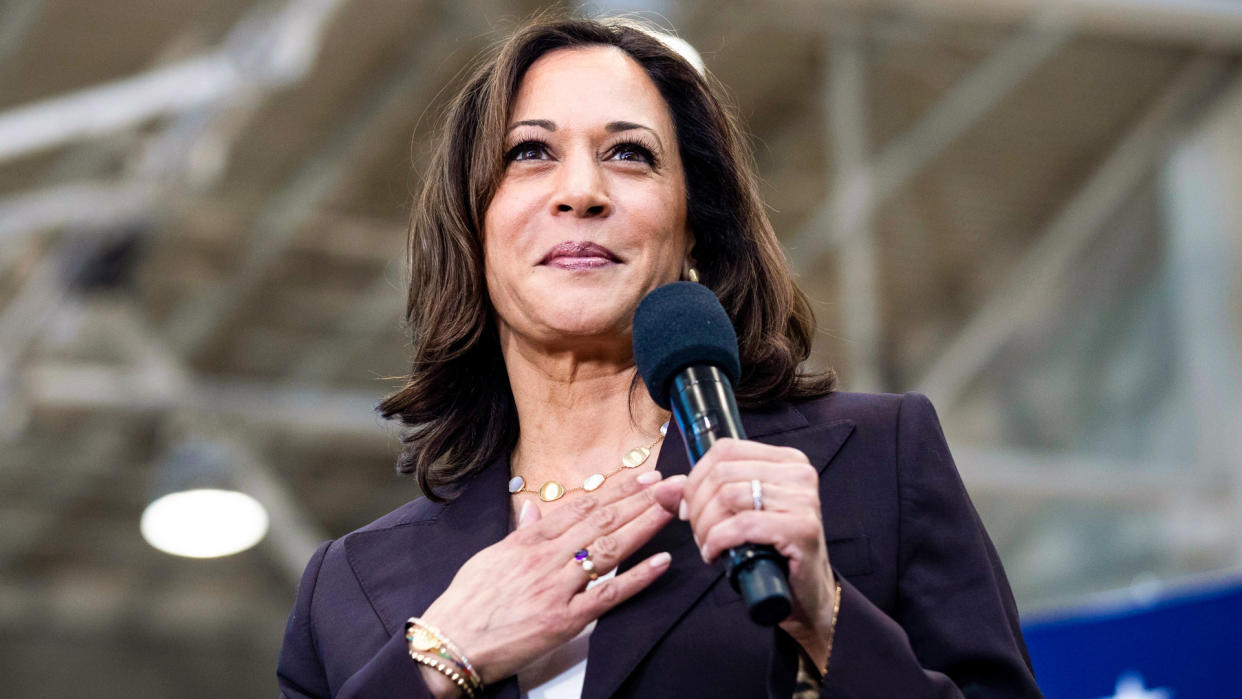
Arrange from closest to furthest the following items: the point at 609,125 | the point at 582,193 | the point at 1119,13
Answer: the point at 582,193 → the point at 609,125 → the point at 1119,13

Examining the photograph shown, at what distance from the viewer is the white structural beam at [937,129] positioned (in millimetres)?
8305

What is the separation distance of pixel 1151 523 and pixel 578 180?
7.42m

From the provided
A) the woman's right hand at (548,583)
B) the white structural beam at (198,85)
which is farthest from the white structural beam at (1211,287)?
the woman's right hand at (548,583)

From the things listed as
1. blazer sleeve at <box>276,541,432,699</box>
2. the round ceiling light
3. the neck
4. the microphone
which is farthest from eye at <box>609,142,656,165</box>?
the round ceiling light

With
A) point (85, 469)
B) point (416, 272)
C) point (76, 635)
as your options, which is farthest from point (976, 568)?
point (76, 635)

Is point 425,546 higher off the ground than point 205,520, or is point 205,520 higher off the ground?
point 205,520

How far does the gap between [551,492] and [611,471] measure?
0.08 metres

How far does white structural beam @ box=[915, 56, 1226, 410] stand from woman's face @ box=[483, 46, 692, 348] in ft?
24.3

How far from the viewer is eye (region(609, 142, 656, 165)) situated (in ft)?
7.22

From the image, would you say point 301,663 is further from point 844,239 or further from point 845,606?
point 844,239

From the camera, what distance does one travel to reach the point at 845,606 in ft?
5.48

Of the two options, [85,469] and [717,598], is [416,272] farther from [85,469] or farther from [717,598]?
[85,469]

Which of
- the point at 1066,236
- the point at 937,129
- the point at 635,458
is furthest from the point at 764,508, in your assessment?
the point at 1066,236

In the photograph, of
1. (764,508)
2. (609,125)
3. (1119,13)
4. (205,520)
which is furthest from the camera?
(205,520)
